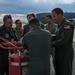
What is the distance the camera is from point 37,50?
14.2ft

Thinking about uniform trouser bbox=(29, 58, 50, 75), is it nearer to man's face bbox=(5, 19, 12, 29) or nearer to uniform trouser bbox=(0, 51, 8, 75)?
uniform trouser bbox=(0, 51, 8, 75)

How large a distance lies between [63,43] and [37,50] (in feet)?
2.07

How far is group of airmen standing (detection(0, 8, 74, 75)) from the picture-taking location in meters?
4.34

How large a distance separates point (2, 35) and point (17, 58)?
107 cm

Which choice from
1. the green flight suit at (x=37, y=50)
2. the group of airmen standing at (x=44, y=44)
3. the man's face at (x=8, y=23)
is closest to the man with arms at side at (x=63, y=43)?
the group of airmen standing at (x=44, y=44)

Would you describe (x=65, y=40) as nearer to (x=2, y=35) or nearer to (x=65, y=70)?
(x=65, y=70)

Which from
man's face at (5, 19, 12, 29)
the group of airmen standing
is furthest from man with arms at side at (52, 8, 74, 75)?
man's face at (5, 19, 12, 29)

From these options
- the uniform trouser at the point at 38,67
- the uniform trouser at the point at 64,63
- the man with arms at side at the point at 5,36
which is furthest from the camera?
the man with arms at side at the point at 5,36

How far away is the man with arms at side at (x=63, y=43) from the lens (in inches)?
188

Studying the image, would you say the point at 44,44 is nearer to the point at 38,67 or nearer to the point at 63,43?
the point at 38,67

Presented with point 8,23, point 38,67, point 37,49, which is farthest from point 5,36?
point 38,67

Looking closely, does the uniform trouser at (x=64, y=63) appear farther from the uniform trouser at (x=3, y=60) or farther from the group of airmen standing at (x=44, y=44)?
the uniform trouser at (x=3, y=60)

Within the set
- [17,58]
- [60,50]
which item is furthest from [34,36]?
[60,50]

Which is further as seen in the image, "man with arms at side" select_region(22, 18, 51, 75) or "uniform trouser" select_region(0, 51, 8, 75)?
"uniform trouser" select_region(0, 51, 8, 75)
